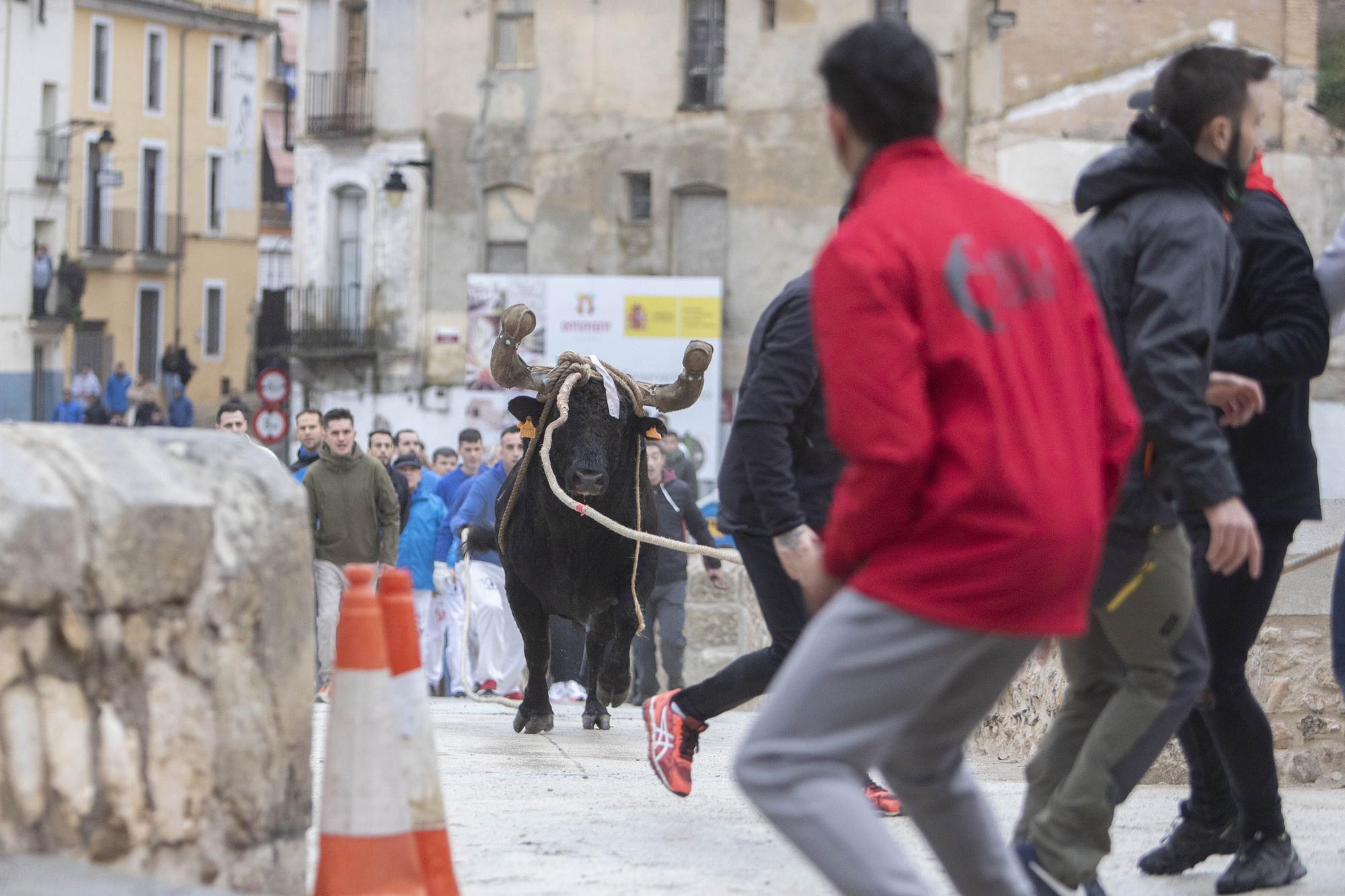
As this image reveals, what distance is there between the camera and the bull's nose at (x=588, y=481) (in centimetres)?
962

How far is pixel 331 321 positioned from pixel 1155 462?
Answer: 34.9m

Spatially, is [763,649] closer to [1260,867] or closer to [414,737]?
[1260,867]

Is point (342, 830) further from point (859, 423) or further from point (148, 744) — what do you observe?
point (859, 423)

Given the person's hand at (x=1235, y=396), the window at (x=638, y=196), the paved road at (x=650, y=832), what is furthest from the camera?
the window at (x=638, y=196)

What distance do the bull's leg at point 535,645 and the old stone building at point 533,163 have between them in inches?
970

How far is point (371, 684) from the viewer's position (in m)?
4.25

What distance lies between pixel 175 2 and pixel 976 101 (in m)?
29.2

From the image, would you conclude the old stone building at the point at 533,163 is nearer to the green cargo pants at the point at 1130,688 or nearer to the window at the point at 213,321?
the window at the point at 213,321

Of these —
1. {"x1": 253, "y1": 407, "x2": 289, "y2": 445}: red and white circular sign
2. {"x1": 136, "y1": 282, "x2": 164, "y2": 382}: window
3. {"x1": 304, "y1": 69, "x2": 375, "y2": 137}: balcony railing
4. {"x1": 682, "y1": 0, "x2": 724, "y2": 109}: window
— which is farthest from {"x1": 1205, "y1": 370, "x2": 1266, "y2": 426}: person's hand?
{"x1": 136, "y1": 282, "x2": 164, "y2": 382}: window

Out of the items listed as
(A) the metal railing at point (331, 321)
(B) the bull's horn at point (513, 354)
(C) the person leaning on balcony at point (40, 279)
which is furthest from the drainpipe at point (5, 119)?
(B) the bull's horn at point (513, 354)

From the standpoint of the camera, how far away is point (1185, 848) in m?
5.26

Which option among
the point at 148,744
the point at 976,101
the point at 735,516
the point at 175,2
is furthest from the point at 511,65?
the point at 148,744

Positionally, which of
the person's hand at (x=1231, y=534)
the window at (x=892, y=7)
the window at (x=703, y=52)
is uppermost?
the window at (x=892, y=7)

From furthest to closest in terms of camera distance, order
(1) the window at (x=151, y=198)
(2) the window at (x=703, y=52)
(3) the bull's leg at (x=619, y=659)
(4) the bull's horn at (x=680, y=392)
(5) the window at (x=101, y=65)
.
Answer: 1. (1) the window at (x=151, y=198)
2. (5) the window at (x=101, y=65)
3. (2) the window at (x=703, y=52)
4. (4) the bull's horn at (x=680, y=392)
5. (3) the bull's leg at (x=619, y=659)
